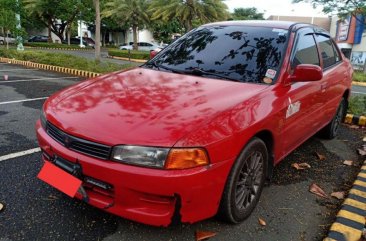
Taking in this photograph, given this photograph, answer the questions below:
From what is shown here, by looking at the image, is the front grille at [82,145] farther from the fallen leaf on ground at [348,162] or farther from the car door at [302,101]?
the fallen leaf on ground at [348,162]

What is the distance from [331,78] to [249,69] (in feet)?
5.14

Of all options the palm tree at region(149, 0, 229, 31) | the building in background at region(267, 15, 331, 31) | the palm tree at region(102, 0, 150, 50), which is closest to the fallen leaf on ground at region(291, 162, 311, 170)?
the palm tree at region(149, 0, 229, 31)

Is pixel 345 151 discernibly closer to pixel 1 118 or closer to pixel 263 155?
pixel 263 155

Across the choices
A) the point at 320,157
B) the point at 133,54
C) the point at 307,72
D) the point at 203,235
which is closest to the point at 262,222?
the point at 203,235

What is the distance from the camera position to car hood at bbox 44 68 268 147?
7.30 ft

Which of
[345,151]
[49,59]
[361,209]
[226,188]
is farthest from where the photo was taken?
[49,59]

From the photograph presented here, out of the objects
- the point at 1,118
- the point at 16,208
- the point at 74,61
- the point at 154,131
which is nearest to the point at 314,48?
the point at 154,131

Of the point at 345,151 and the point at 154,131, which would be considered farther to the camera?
the point at 345,151

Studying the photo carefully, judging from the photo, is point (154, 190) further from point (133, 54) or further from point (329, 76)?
point (133, 54)

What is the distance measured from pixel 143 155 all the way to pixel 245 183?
966 mm

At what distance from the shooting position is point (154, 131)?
7.27 ft

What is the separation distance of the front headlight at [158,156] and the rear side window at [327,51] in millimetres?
2657

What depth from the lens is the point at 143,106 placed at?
Answer: 8.32 feet

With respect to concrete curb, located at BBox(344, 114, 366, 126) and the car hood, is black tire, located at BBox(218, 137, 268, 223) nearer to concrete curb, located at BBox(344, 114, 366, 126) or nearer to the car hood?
the car hood
